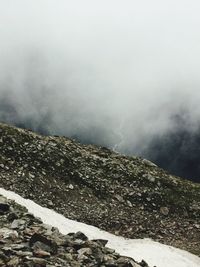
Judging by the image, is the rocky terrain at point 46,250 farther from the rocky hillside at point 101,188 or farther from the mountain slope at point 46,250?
the rocky hillside at point 101,188

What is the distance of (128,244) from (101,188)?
1241 centimetres

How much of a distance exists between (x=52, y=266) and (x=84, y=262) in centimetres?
200

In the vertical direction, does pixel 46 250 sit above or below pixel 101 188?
below

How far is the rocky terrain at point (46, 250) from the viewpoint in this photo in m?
23.1

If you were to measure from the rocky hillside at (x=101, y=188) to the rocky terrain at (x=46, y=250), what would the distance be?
1099 inches

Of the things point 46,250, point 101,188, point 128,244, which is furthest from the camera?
point 101,188

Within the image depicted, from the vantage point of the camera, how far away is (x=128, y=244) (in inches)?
2008

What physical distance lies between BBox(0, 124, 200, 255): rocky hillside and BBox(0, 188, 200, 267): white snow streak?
7.30ft

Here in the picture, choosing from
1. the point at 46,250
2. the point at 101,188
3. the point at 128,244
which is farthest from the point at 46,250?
the point at 101,188

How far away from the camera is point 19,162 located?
6125 cm

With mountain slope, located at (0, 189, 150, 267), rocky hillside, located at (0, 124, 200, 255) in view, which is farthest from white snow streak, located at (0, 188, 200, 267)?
mountain slope, located at (0, 189, 150, 267)

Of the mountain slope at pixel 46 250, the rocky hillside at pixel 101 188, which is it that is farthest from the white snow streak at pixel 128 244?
the mountain slope at pixel 46 250

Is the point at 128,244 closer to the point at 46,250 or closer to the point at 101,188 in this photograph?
the point at 101,188

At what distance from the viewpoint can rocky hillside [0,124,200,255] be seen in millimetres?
56375
